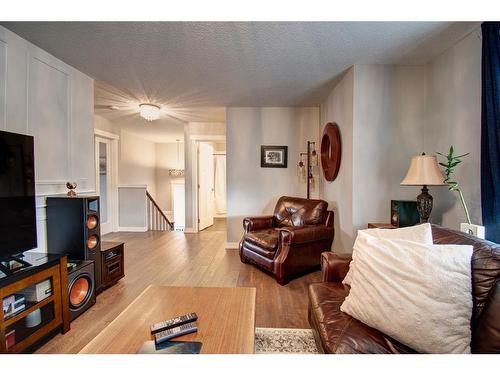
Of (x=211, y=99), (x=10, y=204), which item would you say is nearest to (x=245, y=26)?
(x=211, y=99)

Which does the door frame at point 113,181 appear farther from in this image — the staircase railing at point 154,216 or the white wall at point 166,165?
the white wall at point 166,165

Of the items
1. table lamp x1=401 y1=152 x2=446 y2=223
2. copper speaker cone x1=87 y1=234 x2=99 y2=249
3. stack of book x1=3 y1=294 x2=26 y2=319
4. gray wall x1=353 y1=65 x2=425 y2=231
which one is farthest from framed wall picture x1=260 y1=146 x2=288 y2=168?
stack of book x1=3 y1=294 x2=26 y2=319

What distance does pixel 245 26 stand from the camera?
5.79 feet

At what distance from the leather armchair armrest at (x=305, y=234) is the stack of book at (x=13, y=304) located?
2146mm

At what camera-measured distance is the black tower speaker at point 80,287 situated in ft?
5.99

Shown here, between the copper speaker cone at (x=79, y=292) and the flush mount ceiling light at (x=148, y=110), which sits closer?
the copper speaker cone at (x=79, y=292)

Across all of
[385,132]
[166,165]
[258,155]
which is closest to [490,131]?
[385,132]

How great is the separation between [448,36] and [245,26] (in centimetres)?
174

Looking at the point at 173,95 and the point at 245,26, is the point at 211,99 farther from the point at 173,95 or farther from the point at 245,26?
the point at 245,26

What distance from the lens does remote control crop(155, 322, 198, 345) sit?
99 cm

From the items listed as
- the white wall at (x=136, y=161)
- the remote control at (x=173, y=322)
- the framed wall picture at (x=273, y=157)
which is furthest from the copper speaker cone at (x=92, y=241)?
the white wall at (x=136, y=161)

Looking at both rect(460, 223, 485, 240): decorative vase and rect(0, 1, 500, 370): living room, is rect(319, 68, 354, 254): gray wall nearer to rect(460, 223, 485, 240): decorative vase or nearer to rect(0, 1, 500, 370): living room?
rect(0, 1, 500, 370): living room
